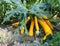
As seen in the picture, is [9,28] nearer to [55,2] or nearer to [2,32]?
[2,32]

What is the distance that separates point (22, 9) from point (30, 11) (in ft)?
0.49

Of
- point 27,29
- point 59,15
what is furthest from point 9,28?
point 59,15

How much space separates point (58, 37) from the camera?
3195 millimetres

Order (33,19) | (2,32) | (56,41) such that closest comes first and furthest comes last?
(56,41), (2,32), (33,19)

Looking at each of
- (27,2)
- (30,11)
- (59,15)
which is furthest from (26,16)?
(59,15)

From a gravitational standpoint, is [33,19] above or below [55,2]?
below

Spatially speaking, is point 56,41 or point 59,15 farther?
point 59,15

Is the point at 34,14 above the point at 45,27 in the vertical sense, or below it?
above

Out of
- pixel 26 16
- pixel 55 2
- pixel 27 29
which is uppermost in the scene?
pixel 55 2

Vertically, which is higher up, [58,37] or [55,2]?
[55,2]

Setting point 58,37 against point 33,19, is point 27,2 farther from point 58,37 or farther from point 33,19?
point 58,37

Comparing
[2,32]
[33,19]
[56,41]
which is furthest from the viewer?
[33,19]

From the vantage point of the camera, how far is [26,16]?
3.77 meters

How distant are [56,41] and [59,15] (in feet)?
3.44
